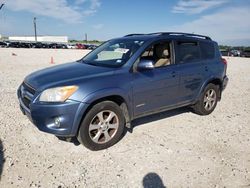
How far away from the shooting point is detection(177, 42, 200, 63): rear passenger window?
16.5 ft

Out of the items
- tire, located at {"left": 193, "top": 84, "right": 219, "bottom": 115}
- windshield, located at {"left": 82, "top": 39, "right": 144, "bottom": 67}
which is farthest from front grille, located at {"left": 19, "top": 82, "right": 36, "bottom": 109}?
tire, located at {"left": 193, "top": 84, "right": 219, "bottom": 115}

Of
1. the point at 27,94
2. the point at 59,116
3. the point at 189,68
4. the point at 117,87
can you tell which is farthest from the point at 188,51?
the point at 27,94

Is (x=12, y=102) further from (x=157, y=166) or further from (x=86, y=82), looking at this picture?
(x=157, y=166)

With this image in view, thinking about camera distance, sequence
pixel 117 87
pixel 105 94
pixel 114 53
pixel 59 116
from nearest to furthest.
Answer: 1. pixel 59 116
2. pixel 105 94
3. pixel 117 87
4. pixel 114 53

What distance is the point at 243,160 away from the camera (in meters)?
3.82

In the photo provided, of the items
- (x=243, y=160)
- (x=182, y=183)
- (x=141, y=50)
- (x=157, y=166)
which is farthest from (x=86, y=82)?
(x=243, y=160)

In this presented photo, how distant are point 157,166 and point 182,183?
48cm

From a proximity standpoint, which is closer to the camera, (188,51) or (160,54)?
(160,54)

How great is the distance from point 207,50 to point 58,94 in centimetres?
384

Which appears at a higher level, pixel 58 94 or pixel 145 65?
pixel 145 65

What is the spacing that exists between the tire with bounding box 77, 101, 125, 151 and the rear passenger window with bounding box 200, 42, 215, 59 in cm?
276

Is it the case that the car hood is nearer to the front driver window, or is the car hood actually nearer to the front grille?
the front grille

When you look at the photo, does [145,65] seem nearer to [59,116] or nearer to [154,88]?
[154,88]

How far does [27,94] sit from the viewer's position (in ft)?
12.9
